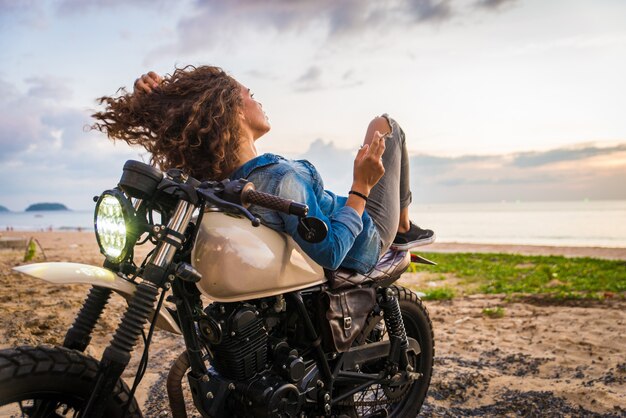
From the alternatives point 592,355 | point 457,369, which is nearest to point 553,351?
point 592,355

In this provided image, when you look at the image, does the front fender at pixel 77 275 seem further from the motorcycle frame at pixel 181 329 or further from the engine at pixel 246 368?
the engine at pixel 246 368

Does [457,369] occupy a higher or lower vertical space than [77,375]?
A: lower

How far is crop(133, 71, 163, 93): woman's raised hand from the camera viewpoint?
241cm

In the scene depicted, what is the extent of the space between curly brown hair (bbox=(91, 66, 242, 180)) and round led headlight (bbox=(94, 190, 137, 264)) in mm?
521

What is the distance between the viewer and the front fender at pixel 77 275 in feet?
5.44

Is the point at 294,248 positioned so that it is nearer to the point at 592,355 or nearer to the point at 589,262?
the point at 592,355

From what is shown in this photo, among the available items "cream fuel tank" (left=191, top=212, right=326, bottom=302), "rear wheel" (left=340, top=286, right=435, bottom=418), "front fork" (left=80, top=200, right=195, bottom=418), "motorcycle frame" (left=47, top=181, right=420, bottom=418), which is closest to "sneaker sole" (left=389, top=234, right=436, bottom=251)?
"rear wheel" (left=340, top=286, right=435, bottom=418)

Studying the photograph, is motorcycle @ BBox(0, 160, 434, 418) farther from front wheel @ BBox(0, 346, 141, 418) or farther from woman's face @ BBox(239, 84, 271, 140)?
woman's face @ BBox(239, 84, 271, 140)

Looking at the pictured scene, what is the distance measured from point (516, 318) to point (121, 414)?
5541mm

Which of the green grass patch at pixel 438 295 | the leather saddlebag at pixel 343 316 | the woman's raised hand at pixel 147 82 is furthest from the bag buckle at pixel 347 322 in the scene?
the green grass patch at pixel 438 295

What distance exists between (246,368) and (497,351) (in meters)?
3.29

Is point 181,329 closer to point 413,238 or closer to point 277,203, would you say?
point 277,203

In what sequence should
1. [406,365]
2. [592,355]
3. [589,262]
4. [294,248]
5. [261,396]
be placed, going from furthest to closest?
1. [589,262]
2. [592,355]
3. [406,365]
4. [294,248]
5. [261,396]

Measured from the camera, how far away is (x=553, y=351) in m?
4.66
